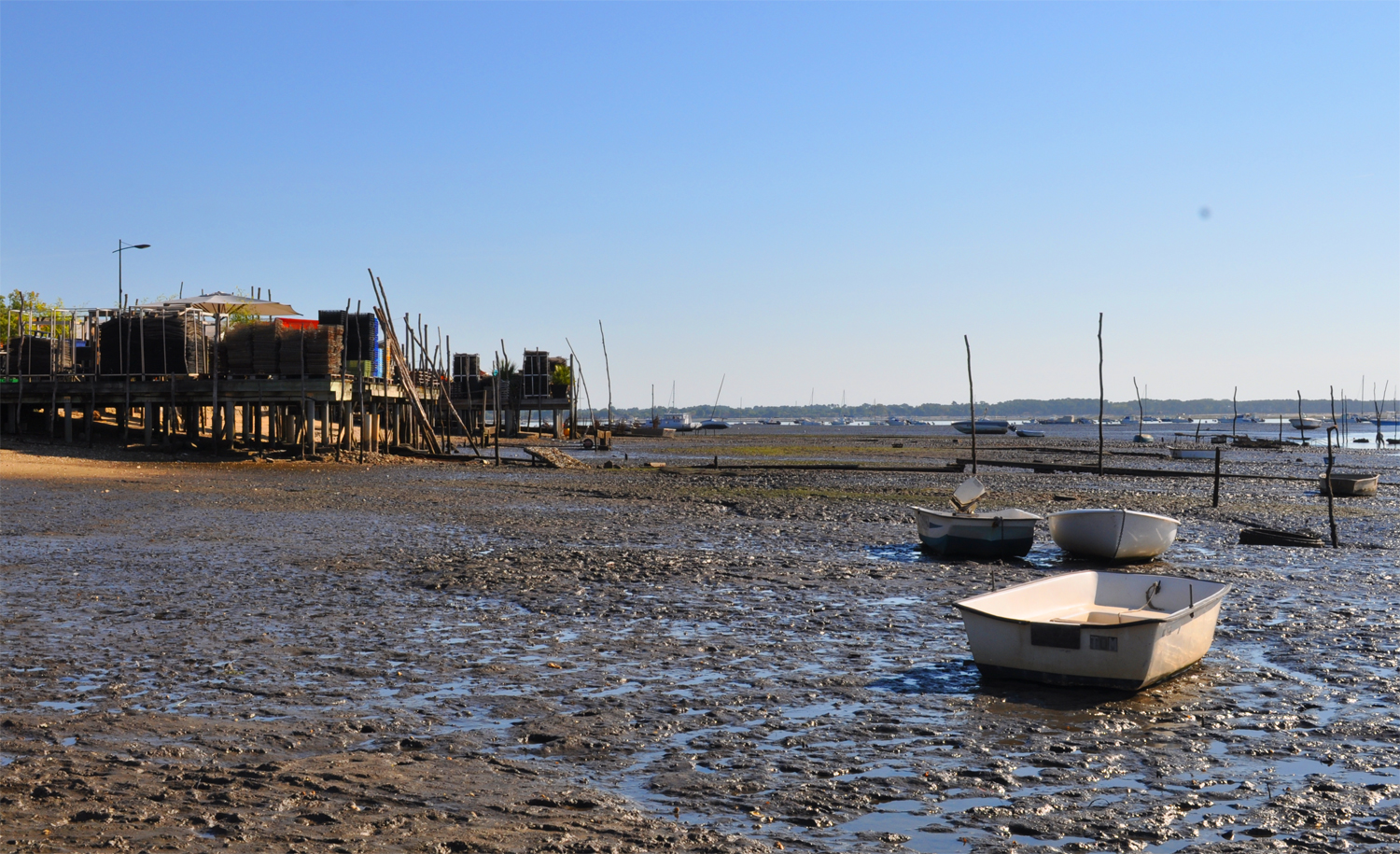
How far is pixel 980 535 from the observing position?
2172 centimetres

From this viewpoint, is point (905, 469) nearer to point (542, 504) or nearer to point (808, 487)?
point (808, 487)

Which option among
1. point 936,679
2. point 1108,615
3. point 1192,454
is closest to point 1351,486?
point 1108,615

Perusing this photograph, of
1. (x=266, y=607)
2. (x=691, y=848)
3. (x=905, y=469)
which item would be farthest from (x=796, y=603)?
(x=905, y=469)

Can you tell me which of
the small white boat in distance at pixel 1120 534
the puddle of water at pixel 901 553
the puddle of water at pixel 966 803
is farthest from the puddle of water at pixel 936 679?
the small white boat in distance at pixel 1120 534

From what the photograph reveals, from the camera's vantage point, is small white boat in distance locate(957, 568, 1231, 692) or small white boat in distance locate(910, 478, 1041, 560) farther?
small white boat in distance locate(910, 478, 1041, 560)

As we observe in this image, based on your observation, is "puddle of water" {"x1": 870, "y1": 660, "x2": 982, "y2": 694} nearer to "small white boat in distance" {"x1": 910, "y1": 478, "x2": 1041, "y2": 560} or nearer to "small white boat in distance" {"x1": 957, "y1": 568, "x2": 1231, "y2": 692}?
"small white boat in distance" {"x1": 957, "y1": 568, "x2": 1231, "y2": 692}

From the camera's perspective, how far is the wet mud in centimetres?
727

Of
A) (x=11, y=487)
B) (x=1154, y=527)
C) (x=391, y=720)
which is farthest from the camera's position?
(x=11, y=487)

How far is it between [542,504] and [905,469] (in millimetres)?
21638

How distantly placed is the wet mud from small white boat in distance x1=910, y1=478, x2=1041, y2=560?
2.12 ft

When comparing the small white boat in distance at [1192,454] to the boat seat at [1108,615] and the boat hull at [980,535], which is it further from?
the boat seat at [1108,615]

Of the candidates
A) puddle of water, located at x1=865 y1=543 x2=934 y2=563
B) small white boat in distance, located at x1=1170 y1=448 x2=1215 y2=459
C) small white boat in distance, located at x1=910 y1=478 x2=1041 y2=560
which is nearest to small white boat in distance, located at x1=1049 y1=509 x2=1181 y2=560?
small white boat in distance, located at x1=910 y1=478 x2=1041 y2=560

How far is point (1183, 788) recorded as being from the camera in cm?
815

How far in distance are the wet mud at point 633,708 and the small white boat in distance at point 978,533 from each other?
2.12 feet
